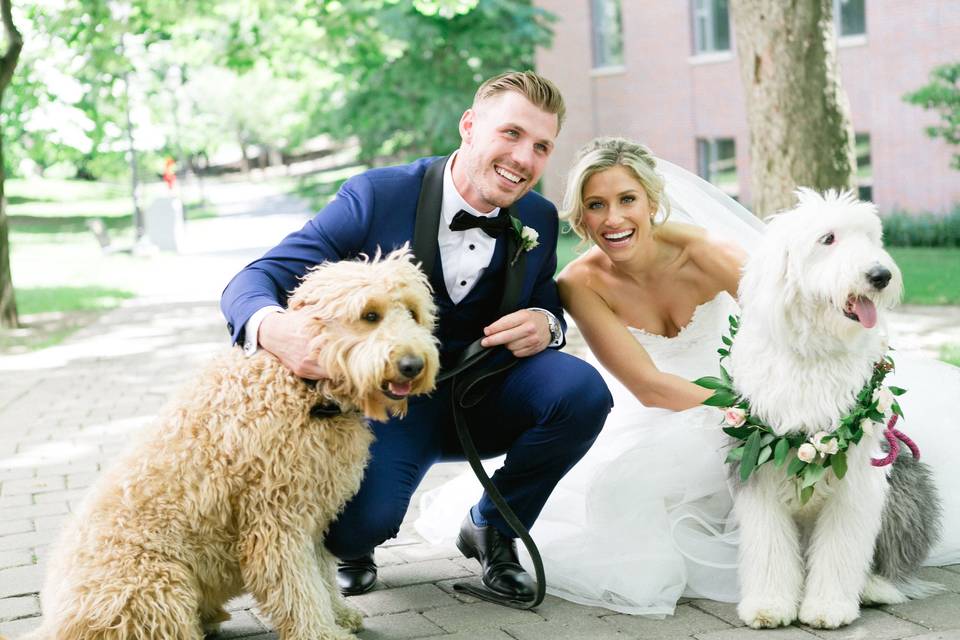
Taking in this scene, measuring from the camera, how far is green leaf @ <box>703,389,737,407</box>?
12.4 feet

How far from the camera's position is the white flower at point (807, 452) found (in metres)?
3.48

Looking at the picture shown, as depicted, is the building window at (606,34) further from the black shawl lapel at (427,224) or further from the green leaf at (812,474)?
the green leaf at (812,474)

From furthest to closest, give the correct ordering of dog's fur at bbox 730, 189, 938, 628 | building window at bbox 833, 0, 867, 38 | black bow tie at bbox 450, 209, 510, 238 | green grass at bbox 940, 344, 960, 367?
building window at bbox 833, 0, 867, 38 < green grass at bbox 940, 344, 960, 367 < black bow tie at bbox 450, 209, 510, 238 < dog's fur at bbox 730, 189, 938, 628

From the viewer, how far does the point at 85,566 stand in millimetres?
2996

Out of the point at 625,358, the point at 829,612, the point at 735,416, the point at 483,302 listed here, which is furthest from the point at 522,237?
the point at 829,612

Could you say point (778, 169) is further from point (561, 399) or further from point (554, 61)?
point (554, 61)

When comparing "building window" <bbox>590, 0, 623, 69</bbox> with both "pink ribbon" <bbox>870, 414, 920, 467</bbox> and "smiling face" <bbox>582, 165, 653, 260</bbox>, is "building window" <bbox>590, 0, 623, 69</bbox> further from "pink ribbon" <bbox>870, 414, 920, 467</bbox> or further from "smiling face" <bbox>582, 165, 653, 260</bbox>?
"pink ribbon" <bbox>870, 414, 920, 467</bbox>

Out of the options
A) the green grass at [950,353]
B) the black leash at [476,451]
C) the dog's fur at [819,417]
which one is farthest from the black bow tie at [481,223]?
the green grass at [950,353]

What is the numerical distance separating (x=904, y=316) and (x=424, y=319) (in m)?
9.40

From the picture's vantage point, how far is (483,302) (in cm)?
418

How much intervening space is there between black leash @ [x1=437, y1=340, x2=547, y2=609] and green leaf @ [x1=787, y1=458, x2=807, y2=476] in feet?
3.08

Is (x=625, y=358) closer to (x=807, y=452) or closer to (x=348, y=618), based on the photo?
(x=807, y=452)

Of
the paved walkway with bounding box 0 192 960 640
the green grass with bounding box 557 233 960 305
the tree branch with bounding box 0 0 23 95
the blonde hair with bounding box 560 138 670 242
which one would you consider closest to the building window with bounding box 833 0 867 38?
the green grass with bounding box 557 233 960 305

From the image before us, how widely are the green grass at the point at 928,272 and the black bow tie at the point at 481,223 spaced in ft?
21.2
